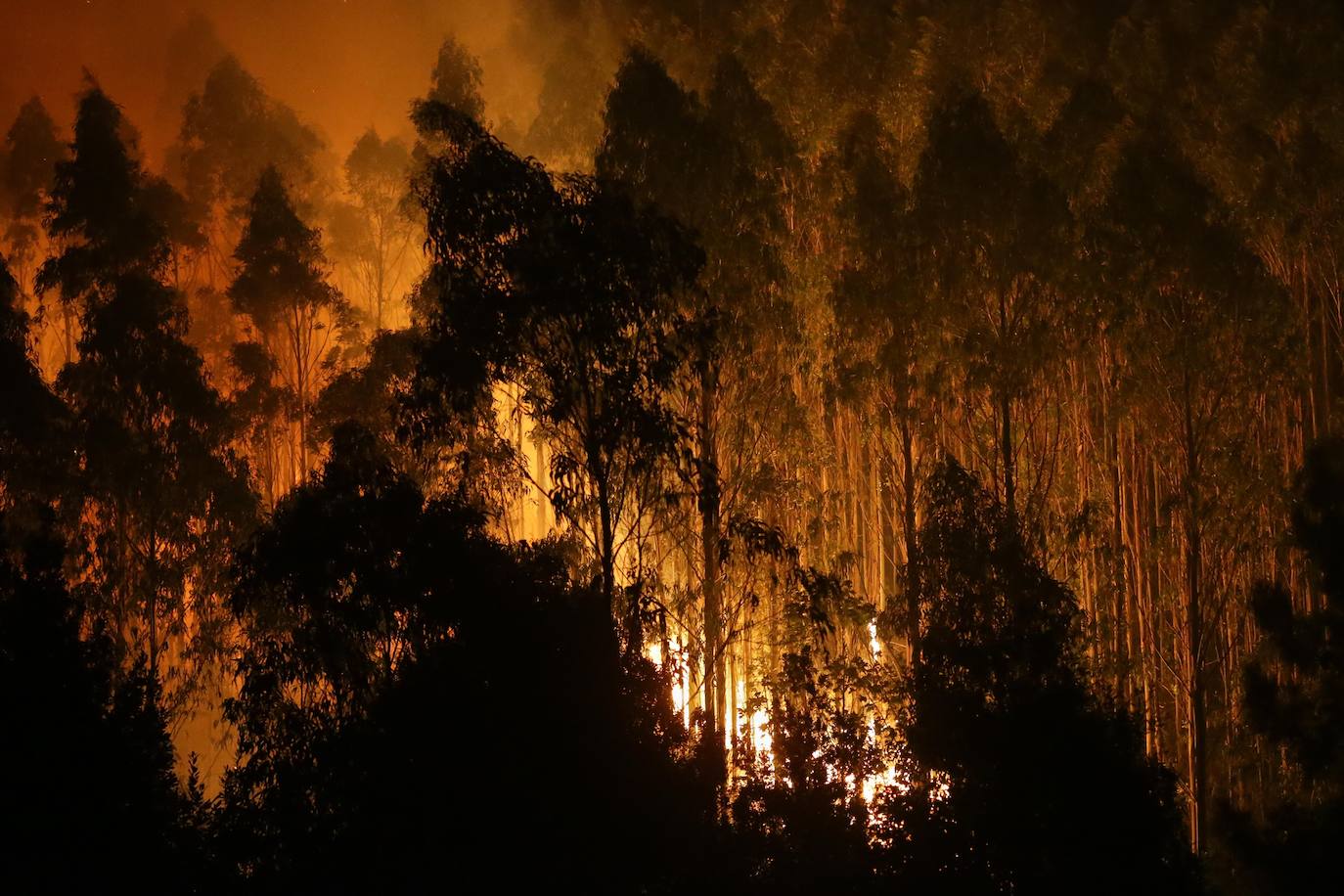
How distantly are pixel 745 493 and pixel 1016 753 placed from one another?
667 centimetres

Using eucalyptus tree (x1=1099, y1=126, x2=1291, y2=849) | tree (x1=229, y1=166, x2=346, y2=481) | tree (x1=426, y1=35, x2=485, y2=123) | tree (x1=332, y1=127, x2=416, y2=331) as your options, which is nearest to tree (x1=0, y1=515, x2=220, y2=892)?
eucalyptus tree (x1=1099, y1=126, x2=1291, y2=849)

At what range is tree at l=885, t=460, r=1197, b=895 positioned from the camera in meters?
7.48

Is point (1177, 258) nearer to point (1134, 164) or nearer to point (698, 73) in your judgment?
point (1134, 164)

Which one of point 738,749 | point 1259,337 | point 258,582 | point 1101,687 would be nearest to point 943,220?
point 1259,337

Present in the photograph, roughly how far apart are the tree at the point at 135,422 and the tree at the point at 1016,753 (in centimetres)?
1051

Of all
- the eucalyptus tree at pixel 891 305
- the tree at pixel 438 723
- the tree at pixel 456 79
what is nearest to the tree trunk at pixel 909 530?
the eucalyptus tree at pixel 891 305

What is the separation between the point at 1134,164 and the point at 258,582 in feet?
33.1

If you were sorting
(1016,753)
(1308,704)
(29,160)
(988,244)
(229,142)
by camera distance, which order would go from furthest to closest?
1. (229,142)
2. (29,160)
3. (988,244)
4. (1308,704)
5. (1016,753)

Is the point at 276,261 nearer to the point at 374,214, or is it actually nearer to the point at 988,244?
the point at 374,214

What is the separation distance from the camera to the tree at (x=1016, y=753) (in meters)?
7.48

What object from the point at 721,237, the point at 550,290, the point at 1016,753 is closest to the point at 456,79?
the point at 721,237

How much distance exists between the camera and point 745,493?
46.1 feet

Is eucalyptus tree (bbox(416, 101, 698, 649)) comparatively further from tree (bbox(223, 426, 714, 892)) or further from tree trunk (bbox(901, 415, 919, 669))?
tree trunk (bbox(901, 415, 919, 669))

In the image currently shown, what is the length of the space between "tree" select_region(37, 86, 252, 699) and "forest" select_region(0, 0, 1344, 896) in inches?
2.5
